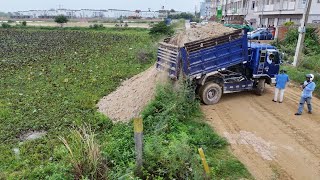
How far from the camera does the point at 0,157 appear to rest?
6.98 meters

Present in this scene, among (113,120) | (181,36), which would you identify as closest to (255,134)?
(113,120)

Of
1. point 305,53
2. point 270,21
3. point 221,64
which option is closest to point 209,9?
point 270,21

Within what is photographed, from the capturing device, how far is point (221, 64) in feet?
34.9

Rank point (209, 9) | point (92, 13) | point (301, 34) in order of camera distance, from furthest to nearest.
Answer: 1. point (92, 13)
2. point (209, 9)
3. point (301, 34)

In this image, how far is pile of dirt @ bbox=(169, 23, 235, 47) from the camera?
444 inches

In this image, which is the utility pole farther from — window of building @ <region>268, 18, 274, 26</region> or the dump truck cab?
window of building @ <region>268, 18, 274, 26</region>

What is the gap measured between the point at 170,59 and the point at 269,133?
414 centimetres

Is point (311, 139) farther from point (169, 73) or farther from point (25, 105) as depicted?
point (25, 105)

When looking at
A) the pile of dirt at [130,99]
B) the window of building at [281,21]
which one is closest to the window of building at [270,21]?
the window of building at [281,21]

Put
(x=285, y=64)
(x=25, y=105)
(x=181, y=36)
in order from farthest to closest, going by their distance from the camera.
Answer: (x=285, y=64), (x=181, y=36), (x=25, y=105)

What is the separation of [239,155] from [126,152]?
9.16ft

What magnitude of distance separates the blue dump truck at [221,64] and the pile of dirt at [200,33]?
71 cm

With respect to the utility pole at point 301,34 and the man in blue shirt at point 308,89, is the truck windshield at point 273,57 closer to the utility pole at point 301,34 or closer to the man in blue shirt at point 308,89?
the man in blue shirt at point 308,89

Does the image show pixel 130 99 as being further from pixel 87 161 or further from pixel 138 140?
pixel 138 140
